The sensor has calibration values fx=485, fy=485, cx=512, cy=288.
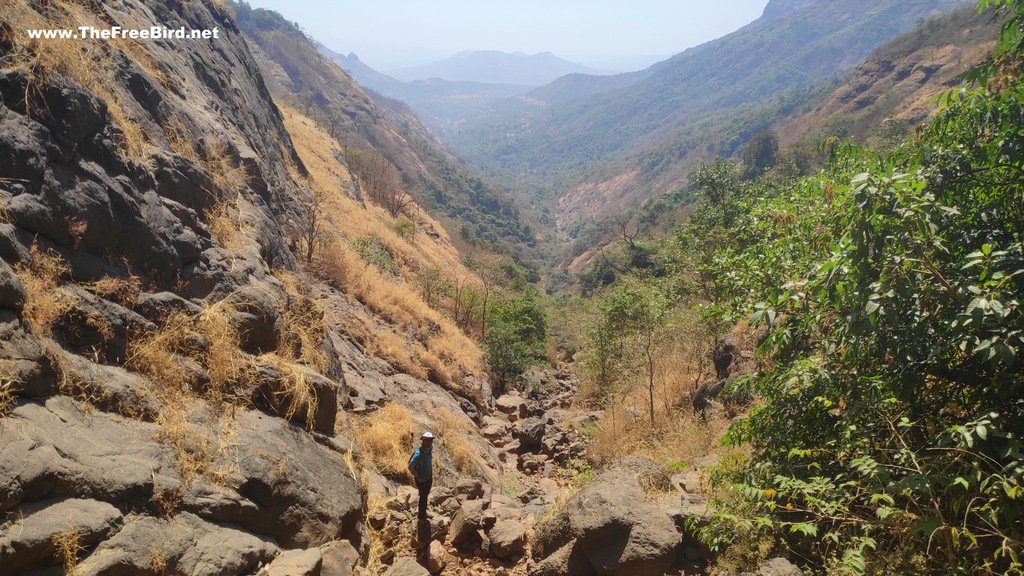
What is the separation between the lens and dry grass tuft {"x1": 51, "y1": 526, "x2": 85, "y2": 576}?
3.04 metres

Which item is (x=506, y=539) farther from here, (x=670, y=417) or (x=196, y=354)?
(x=670, y=417)

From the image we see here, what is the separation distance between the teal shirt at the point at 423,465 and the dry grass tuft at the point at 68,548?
3471 mm

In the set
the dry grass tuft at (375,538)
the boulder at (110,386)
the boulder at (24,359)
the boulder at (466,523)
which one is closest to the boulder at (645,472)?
the boulder at (466,523)

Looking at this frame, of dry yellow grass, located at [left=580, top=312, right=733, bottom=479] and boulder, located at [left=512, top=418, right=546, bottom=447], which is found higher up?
dry yellow grass, located at [left=580, top=312, right=733, bottom=479]

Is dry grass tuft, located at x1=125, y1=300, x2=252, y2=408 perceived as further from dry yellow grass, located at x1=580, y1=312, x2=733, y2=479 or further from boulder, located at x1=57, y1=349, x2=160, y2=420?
dry yellow grass, located at x1=580, y1=312, x2=733, y2=479

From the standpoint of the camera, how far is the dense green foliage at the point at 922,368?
9.73 feet

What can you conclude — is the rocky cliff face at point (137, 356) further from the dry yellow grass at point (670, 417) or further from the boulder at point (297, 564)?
the dry yellow grass at point (670, 417)

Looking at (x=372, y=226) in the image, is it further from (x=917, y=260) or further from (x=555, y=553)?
(x=917, y=260)

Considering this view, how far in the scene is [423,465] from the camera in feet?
20.1

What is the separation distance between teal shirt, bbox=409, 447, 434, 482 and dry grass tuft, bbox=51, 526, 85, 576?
11.4 feet

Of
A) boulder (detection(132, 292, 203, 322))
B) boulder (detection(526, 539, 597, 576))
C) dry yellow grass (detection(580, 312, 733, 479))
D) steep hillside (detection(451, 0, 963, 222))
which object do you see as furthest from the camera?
steep hillside (detection(451, 0, 963, 222))

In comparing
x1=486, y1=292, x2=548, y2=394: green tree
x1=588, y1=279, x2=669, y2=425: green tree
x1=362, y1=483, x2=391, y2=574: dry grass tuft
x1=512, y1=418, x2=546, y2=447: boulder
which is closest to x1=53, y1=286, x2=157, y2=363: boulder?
x1=362, y1=483, x2=391, y2=574: dry grass tuft

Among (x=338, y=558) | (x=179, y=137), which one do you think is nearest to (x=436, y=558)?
(x=338, y=558)

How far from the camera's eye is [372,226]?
24.3m
